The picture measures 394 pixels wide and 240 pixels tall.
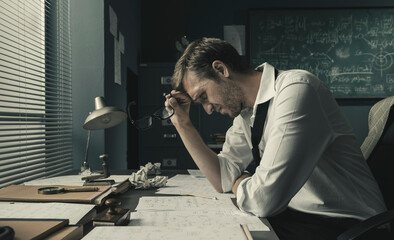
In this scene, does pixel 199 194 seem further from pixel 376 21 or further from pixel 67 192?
pixel 376 21

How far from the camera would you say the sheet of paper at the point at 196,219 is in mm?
725

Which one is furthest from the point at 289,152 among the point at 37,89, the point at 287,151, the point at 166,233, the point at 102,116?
the point at 37,89

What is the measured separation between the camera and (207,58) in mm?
1167

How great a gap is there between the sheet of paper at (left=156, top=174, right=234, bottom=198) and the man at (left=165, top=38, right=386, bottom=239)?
5 cm

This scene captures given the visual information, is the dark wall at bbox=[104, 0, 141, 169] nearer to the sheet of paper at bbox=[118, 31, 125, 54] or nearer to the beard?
the sheet of paper at bbox=[118, 31, 125, 54]

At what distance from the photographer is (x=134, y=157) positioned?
3008 millimetres

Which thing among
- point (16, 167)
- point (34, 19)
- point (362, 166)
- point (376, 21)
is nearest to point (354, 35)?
point (376, 21)

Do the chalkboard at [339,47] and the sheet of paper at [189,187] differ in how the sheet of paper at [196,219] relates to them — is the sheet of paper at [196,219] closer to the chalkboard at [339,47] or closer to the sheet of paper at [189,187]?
the sheet of paper at [189,187]

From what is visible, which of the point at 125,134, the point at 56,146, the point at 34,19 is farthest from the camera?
the point at 125,134

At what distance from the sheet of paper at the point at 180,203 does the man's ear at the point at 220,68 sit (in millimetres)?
460

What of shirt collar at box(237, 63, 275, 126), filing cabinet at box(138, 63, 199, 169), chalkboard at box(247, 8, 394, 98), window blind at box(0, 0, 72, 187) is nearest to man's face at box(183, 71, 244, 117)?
shirt collar at box(237, 63, 275, 126)

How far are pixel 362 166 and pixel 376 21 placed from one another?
3.04 meters

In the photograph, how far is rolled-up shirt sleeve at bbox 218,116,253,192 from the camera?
4.01 ft

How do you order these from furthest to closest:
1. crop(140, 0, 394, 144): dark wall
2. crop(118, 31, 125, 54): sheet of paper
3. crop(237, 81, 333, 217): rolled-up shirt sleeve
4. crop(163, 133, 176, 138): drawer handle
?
crop(140, 0, 394, 144): dark wall → crop(163, 133, 176, 138): drawer handle → crop(118, 31, 125, 54): sheet of paper → crop(237, 81, 333, 217): rolled-up shirt sleeve
